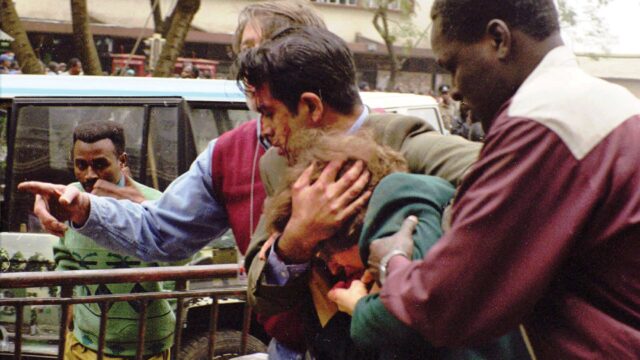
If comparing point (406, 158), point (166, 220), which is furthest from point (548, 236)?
point (166, 220)

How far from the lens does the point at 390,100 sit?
6809 millimetres

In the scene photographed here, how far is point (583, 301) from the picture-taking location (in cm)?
154

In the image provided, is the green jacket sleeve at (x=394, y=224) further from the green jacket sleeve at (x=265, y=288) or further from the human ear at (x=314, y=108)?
the human ear at (x=314, y=108)

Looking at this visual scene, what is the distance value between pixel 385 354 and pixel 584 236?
477 millimetres

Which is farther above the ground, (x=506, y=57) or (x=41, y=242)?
(x=506, y=57)

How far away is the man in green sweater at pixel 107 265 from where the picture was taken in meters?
3.75

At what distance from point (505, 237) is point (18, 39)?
8774 millimetres

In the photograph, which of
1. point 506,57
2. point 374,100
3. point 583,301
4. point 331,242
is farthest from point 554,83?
point 374,100

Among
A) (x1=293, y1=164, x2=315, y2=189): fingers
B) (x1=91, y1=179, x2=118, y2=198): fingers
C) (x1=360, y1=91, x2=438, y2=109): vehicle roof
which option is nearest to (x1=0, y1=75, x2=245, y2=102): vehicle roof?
(x1=360, y1=91, x2=438, y2=109): vehicle roof

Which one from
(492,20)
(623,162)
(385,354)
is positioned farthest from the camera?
(385,354)

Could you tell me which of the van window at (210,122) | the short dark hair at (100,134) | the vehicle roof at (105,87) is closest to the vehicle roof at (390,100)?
the van window at (210,122)

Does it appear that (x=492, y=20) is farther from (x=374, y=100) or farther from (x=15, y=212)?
(x=374, y=100)

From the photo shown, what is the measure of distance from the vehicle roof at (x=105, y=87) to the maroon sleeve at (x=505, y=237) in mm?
3611

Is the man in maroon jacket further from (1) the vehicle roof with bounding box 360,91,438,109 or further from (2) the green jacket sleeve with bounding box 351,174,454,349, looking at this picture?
(1) the vehicle roof with bounding box 360,91,438,109
